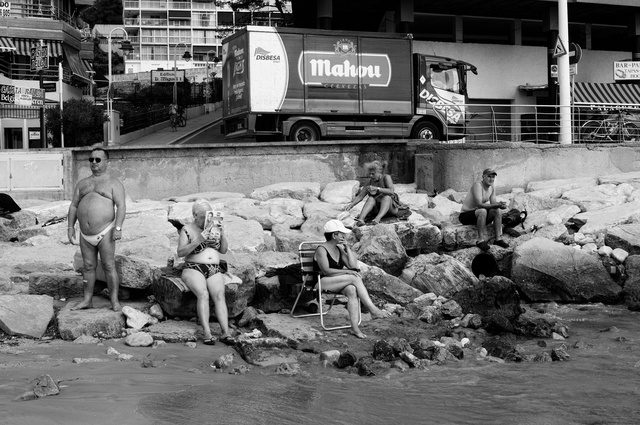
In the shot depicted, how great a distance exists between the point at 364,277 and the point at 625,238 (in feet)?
14.9

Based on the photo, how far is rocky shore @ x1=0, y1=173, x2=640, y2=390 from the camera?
8648mm

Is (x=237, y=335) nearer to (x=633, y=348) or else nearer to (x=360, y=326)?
(x=360, y=326)

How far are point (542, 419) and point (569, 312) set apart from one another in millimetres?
4808

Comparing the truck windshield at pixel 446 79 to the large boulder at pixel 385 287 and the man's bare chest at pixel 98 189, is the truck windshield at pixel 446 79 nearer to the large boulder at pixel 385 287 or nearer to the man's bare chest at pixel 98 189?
the large boulder at pixel 385 287

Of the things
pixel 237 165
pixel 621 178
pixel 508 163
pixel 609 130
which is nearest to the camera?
pixel 621 178

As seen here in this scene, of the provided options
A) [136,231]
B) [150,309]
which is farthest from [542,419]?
[136,231]

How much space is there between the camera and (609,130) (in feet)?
68.3

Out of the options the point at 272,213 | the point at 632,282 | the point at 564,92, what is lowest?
the point at 632,282

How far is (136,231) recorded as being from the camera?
13391mm

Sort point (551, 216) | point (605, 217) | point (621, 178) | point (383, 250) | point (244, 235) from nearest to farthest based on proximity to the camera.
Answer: point (383, 250) < point (244, 235) < point (605, 217) < point (551, 216) < point (621, 178)

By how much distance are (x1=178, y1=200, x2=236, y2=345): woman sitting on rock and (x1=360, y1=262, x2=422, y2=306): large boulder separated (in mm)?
2763

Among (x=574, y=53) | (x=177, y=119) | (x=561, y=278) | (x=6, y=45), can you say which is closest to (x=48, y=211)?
(x=561, y=278)

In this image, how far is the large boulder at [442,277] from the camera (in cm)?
1168

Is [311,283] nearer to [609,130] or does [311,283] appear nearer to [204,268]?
[204,268]
